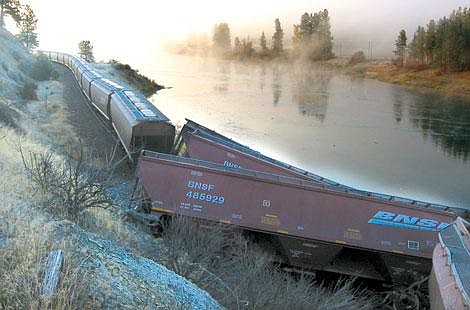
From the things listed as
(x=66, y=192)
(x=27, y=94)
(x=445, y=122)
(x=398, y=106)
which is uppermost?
(x=27, y=94)

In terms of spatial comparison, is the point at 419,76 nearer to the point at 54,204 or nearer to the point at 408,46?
the point at 408,46

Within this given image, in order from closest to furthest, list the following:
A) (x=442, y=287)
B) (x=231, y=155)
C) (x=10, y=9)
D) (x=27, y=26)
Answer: (x=442, y=287)
(x=231, y=155)
(x=10, y=9)
(x=27, y=26)

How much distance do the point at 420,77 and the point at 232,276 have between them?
98.2 m

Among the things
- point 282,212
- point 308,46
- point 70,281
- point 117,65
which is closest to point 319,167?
point 282,212

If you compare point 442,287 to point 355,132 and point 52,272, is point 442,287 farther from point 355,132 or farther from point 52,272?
point 355,132

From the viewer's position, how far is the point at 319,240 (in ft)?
42.0

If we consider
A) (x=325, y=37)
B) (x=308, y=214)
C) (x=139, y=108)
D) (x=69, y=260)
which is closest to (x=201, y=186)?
(x=308, y=214)

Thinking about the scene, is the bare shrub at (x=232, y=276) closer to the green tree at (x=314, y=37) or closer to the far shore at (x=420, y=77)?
the far shore at (x=420, y=77)

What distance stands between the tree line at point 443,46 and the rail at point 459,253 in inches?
3779

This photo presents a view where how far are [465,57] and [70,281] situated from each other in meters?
105

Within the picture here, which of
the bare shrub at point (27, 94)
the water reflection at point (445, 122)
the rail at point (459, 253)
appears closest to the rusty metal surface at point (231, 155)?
the rail at point (459, 253)

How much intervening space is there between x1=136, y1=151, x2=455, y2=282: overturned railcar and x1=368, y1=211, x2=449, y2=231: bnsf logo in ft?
0.08

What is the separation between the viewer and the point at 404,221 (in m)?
13.0

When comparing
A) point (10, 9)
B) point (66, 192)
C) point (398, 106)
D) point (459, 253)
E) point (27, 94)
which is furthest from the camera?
point (10, 9)
